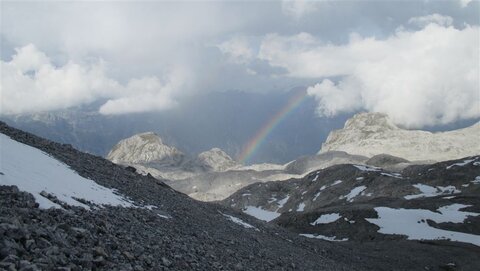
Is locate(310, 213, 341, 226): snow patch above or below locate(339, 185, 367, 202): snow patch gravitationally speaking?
below

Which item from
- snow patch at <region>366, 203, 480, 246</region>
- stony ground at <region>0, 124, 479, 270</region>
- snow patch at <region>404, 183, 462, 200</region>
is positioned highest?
snow patch at <region>404, 183, 462, 200</region>

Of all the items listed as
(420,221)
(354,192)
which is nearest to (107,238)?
(420,221)

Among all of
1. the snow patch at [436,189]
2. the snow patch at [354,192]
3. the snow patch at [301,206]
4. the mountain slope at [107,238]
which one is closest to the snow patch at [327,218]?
the snow patch at [436,189]

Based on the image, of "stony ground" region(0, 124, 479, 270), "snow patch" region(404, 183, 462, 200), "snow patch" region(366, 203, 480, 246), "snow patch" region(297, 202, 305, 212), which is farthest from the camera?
"snow patch" region(297, 202, 305, 212)

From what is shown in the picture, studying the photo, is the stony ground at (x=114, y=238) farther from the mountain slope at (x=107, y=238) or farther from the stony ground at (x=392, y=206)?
the stony ground at (x=392, y=206)

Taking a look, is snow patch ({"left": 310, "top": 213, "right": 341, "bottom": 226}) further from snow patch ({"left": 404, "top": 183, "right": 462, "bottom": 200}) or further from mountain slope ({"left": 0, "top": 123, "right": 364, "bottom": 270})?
mountain slope ({"left": 0, "top": 123, "right": 364, "bottom": 270})

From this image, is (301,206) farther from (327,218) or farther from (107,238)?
(107,238)

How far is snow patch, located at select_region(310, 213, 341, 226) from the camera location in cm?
9242

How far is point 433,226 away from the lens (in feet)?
273

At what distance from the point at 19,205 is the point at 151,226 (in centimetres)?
908

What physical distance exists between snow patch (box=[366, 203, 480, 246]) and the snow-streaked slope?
201 feet

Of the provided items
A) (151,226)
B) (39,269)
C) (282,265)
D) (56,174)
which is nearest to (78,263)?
(39,269)

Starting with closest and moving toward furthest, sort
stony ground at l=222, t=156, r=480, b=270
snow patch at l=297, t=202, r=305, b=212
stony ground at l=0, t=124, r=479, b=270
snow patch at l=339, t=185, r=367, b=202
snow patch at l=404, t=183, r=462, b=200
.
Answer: stony ground at l=0, t=124, r=479, b=270 → stony ground at l=222, t=156, r=480, b=270 → snow patch at l=404, t=183, r=462, b=200 → snow patch at l=339, t=185, r=367, b=202 → snow patch at l=297, t=202, r=305, b=212

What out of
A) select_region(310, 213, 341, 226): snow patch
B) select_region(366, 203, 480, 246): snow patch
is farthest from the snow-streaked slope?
select_region(310, 213, 341, 226): snow patch
